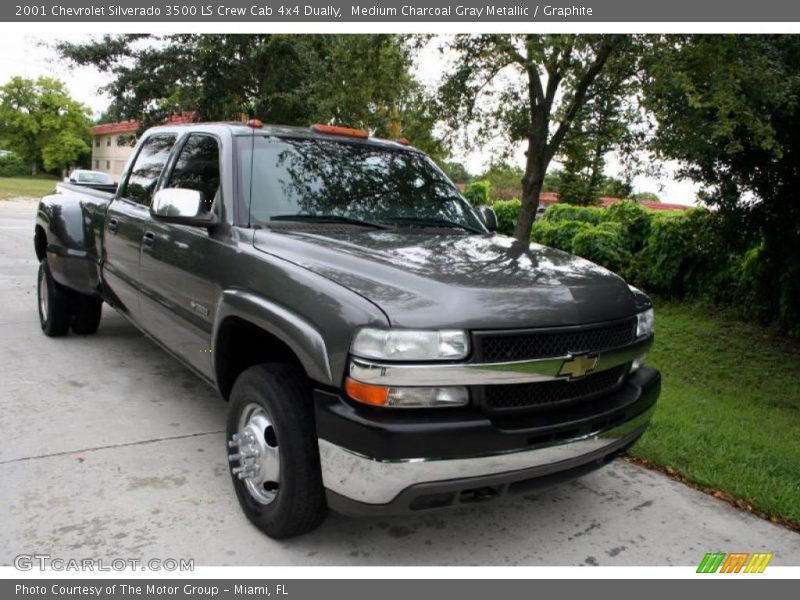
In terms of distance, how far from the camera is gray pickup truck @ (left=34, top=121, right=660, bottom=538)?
245cm

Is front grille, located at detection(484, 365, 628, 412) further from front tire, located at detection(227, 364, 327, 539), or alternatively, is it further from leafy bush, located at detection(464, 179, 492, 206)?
leafy bush, located at detection(464, 179, 492, 206)

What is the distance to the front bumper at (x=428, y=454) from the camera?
94.4 inches

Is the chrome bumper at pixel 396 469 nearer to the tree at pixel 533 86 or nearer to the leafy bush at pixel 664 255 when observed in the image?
the tree at pixel 533 86

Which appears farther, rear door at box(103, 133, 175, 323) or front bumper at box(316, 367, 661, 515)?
rear door at box(103, 133, 175, 323)

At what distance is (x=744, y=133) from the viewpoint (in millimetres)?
6016

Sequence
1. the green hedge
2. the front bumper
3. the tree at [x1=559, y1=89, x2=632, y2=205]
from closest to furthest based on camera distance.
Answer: the front bumper → the tree at [x1=559, y1=89, x2=632, y2=205] → the green hedge

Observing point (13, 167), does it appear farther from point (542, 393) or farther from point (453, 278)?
point (542, 393)

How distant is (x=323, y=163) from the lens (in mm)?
3812

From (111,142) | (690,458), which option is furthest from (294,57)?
(111,142)

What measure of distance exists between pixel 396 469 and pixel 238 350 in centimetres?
138

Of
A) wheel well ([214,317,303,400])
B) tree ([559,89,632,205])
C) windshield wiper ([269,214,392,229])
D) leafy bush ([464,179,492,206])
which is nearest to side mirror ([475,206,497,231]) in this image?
windshield wiper ([269,214,392,229])

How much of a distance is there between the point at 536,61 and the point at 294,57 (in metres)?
7.33

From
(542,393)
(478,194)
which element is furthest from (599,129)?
(478,194)

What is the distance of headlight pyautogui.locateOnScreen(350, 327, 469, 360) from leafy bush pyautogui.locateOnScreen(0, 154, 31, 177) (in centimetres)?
8546
